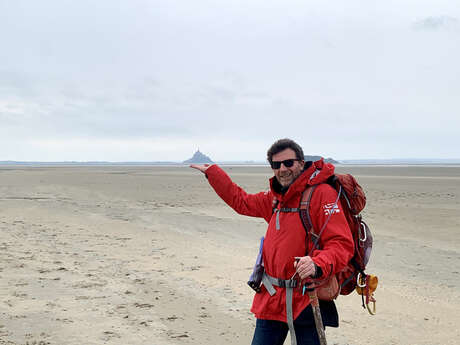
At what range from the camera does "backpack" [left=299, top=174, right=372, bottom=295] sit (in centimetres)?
303

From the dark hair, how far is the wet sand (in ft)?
9.46

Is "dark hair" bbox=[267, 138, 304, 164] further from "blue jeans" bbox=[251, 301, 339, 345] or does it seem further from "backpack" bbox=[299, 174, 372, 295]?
A: "blue jeans" bbox=[251, 301, 339, 345]

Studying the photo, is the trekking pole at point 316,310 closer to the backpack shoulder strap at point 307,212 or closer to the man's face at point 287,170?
the backpack shoulder strap at point 307,212

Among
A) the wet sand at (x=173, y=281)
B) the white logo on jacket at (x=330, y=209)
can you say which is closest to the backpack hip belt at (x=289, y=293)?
the white logo on jacket at (x=330, y=209)

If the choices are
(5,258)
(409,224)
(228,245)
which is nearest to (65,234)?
(5,258)

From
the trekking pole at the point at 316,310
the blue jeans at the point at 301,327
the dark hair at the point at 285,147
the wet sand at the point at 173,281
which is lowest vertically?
the wet sand at the point at 173,281

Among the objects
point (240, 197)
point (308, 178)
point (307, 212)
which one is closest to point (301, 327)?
point (307, 212)

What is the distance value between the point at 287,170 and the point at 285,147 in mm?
178

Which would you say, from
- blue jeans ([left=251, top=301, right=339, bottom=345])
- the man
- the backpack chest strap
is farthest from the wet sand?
the backpack chest strap

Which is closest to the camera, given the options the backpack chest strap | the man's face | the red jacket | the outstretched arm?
the red jacket

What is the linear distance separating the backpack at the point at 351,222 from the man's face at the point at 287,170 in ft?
0.63

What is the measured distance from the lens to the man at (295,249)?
2877 millimetres

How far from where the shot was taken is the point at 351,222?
315 centimetres

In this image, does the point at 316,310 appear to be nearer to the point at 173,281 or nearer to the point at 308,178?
the point at 308,178
